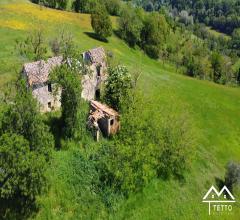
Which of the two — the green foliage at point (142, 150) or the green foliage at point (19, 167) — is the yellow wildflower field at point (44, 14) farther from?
the green foliage at point (19, 167)

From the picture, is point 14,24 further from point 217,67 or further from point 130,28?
point 217,67

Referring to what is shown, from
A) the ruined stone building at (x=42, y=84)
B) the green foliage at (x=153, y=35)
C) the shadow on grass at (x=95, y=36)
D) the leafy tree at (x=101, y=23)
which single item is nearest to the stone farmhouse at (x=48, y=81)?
the ruined stone building at (x=42, y=84)

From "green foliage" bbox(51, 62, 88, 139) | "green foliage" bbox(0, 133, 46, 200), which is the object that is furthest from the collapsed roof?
"green foliage" bbox(0, 133, 46, 200)

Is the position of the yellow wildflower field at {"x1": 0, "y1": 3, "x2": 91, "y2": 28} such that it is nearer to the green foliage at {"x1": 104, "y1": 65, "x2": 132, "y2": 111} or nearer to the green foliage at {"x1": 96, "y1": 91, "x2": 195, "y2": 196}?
the green foliage at {"x1": 104, "y1": 65, "x2": 132, "y2": 111}

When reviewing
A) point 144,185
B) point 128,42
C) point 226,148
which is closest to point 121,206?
point 144,185

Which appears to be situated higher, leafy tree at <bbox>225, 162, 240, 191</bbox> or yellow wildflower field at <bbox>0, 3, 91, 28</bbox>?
yellow wildflower field at <bbox>0, 3, 91, 28</bbox>

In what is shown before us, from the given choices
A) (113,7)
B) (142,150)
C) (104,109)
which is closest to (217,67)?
(113,7)

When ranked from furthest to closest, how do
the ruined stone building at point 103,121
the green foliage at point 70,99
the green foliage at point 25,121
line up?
the ruined stone building at point 103,121 → the green foliage at point 70,99 → the green foliage at point 25,121
